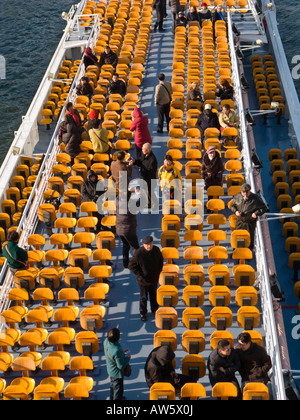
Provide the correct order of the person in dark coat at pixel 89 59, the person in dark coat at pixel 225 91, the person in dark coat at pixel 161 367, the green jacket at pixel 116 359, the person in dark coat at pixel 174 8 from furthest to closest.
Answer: the person in dark coat at pixel 174 8, the person in dark coat at pixel 89 59, the person in dark coat at pixel 225 91, the green jacket at pixel 116 359, the person in dark coat at pixel 161 367

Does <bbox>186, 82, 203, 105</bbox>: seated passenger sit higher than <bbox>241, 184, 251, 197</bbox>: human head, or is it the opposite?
<bbox>186, 82, 203, 105</bbox>: seated passenger

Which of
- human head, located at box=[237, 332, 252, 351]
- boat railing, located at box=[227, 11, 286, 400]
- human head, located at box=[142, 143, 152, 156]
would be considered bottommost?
human head, located at box=[237, 332, 252, 351]

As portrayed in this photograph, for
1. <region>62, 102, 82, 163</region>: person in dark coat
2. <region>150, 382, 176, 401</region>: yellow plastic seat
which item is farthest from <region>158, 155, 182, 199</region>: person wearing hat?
<region>150, 382, 176, 401</region>: yellow plastic seat

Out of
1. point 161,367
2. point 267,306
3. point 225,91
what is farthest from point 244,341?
point 225,91

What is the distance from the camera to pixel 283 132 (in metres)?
22.2

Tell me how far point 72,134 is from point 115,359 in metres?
7.46

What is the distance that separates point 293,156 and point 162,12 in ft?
25.8

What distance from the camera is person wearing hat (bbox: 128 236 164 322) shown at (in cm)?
→ 1328

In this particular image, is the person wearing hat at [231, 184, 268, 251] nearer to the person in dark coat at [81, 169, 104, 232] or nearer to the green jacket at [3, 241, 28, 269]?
the person in dark coat at [81, 169, 104, 232]

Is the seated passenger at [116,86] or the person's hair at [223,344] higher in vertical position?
the seated passenger at [116,86]

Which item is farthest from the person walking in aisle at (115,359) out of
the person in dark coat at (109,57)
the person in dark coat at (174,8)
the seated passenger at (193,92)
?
the person in dark coat at (174,8)

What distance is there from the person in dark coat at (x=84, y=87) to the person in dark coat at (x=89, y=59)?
5.73 feet

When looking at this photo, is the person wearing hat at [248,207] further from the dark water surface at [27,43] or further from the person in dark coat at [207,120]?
the dark water surface at [27,43]

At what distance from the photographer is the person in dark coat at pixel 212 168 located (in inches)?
635
